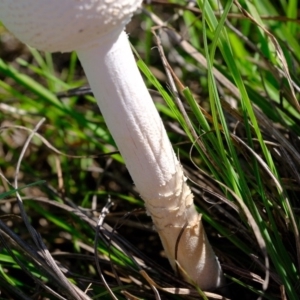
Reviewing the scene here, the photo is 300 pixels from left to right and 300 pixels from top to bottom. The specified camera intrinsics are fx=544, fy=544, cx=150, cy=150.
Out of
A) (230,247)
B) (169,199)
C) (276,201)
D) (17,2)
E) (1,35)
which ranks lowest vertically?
(230,247)

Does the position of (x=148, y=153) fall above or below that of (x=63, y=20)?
below

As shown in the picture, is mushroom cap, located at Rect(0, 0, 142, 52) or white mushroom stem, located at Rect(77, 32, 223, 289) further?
white mushroom stem, located at Rect(77, 32, 223, 289)

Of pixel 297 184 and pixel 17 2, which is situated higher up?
pixel 17 2

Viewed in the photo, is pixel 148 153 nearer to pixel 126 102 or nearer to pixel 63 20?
pixel 126 102

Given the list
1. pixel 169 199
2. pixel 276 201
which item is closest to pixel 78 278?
pixel 169 199

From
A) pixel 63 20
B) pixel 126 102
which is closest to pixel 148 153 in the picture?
pixel 126 102

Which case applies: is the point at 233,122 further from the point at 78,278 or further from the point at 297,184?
the point at 78,278

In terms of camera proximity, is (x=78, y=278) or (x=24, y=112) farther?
(x=24, y=112)

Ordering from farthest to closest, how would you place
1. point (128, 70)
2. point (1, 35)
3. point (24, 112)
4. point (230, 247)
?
point (1, 35), point (24, 112), point (230, 247), point (128, 70)
